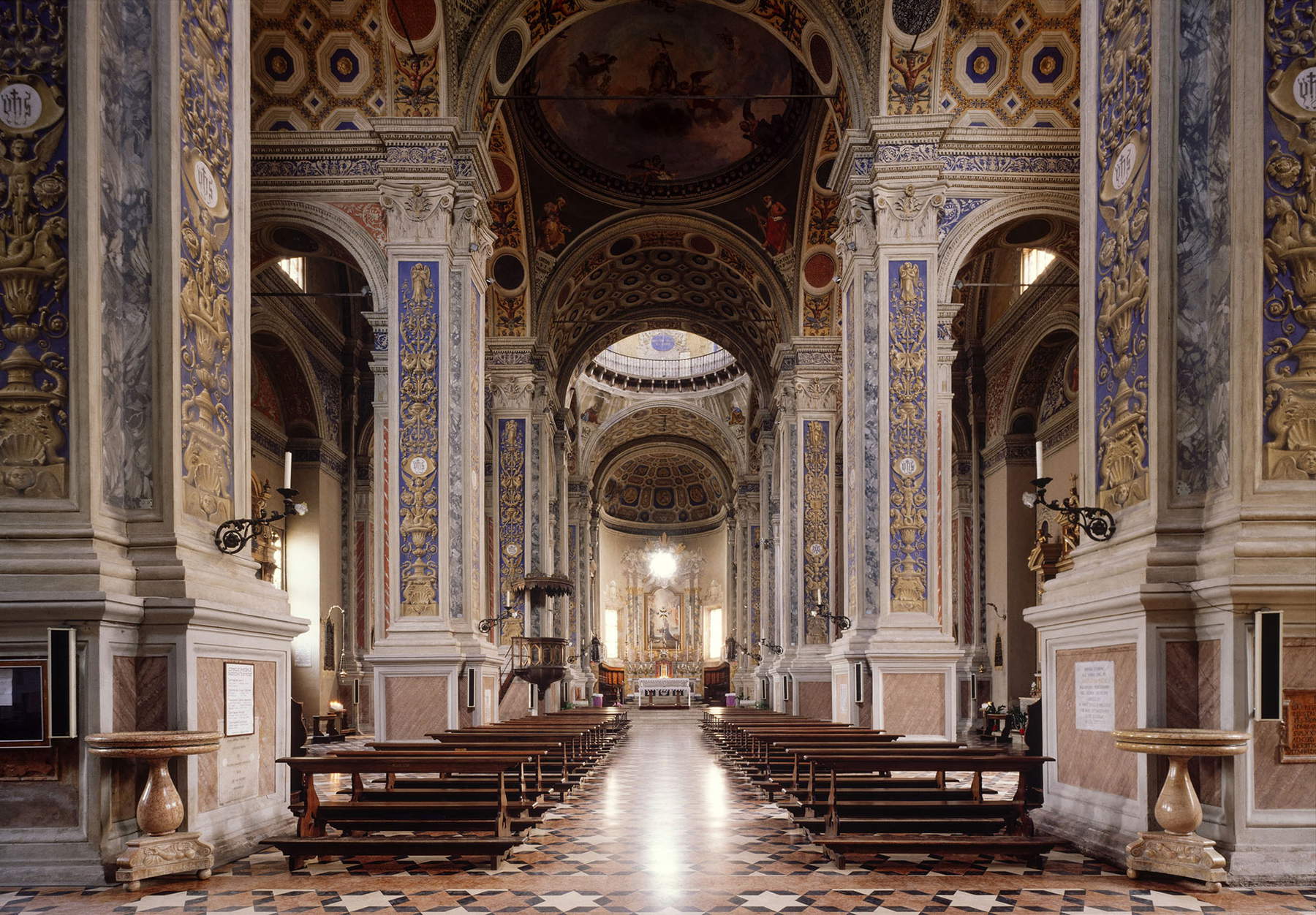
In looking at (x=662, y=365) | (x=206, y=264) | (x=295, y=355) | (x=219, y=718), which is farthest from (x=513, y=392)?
(x=662, y=365)

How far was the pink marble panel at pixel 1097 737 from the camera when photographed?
291 inches

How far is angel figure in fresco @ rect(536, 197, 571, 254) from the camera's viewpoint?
82.0 ft

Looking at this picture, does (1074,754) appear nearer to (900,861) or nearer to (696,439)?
(900,861)

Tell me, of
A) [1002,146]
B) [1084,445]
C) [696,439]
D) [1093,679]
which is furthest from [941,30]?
[696,439]

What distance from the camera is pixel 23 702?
665 cm

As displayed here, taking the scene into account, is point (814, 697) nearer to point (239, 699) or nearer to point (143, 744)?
point (239, 699)

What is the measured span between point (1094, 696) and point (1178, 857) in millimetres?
1494

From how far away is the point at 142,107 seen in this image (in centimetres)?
780

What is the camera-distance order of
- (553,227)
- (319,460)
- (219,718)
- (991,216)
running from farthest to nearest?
(553,227)
(319,460)
(991,216)
(219,718)

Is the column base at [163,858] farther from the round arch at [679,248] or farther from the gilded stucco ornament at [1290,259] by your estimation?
the round arch at [679,248]

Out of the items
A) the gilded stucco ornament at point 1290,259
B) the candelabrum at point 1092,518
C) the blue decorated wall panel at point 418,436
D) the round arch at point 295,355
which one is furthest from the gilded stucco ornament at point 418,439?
the gilded stucco ornament at point 1290,259

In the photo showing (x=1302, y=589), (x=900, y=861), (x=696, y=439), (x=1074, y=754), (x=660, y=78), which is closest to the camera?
(x=1302, y=589)

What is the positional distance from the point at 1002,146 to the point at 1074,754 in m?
9.58

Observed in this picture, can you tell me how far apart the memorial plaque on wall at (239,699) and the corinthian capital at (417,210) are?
800cm
